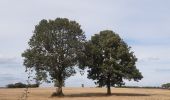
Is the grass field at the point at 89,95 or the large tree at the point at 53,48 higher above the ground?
the large tree at the point at 53,48

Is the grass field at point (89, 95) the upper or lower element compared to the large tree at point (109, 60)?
lower

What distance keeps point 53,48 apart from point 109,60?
9.77 meters

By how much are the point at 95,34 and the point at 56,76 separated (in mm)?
10450

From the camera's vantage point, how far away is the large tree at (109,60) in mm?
79000

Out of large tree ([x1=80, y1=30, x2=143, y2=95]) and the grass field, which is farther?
large tree ([x1=80, y1=30, x2=143, y2=95])

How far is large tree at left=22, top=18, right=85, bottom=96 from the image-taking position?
3068 inches

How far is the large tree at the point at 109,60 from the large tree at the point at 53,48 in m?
3.30

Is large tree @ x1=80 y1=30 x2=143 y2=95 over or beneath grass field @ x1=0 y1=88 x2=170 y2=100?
over

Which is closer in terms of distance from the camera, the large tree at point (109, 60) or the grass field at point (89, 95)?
the grass field at point (89, 95)

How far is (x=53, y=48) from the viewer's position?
7825cm

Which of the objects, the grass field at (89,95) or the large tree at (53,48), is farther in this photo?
the large tree at (53,48)

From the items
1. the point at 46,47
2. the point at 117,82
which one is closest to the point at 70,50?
the point at 46,47

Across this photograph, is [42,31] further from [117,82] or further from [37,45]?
[117,82]

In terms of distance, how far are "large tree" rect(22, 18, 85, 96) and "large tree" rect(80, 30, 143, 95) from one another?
3298 millimetres
